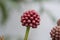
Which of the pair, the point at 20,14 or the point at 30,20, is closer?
the point at 30,20

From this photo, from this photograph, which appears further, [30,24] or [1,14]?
[1,14]

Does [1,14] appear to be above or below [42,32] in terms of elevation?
above

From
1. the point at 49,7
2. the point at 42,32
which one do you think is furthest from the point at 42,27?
the point at 49,7

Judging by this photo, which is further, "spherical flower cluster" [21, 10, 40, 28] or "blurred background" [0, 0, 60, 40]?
"blurred background" [0, 0, 60, 40]

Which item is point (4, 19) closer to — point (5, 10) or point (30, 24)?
point (5, 10)

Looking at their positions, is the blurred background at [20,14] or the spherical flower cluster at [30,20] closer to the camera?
the spherical flower cluster at [30,20]

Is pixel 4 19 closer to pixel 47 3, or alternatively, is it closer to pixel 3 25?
pixel 3 25
